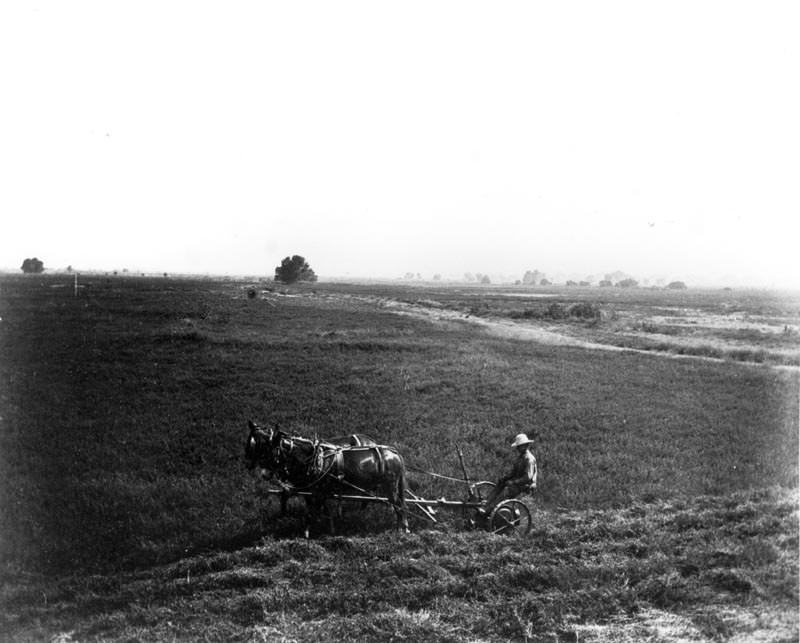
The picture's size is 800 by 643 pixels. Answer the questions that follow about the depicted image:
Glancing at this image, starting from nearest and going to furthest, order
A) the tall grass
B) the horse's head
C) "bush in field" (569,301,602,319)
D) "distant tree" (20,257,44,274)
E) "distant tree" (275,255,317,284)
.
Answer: the horse's head < the tall grass < "distant tree" (275,255,317,284) < "distant tree" (20,257,44,274) < "bush in field" (569,301,602,319)

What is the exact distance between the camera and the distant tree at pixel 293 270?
445 inches

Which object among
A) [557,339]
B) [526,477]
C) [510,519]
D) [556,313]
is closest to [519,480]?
[526,477]

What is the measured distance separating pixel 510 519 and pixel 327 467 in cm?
261

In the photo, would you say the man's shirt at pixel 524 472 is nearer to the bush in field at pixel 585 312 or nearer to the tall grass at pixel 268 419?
the tall grass at pixel 268 419

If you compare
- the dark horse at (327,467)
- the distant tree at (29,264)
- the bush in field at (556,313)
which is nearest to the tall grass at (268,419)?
the dark horse at (327,467)

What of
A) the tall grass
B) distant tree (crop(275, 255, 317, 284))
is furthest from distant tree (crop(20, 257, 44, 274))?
distant tree (crop(275, 255, 317, 284))

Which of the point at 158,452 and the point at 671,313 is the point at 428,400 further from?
the point at 671,313

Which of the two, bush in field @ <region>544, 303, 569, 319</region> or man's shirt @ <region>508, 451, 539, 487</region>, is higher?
bush in field @ <region>544, 303, 569, 319</region>

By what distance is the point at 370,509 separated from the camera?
7371 millimetres

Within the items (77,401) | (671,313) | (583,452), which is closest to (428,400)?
(583,452)

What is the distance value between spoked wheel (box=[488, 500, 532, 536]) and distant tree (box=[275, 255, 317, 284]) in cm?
629

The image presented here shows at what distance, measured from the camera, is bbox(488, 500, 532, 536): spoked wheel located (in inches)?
269

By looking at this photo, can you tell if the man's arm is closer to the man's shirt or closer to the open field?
the man's shirt

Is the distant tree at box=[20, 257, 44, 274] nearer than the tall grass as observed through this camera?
No
